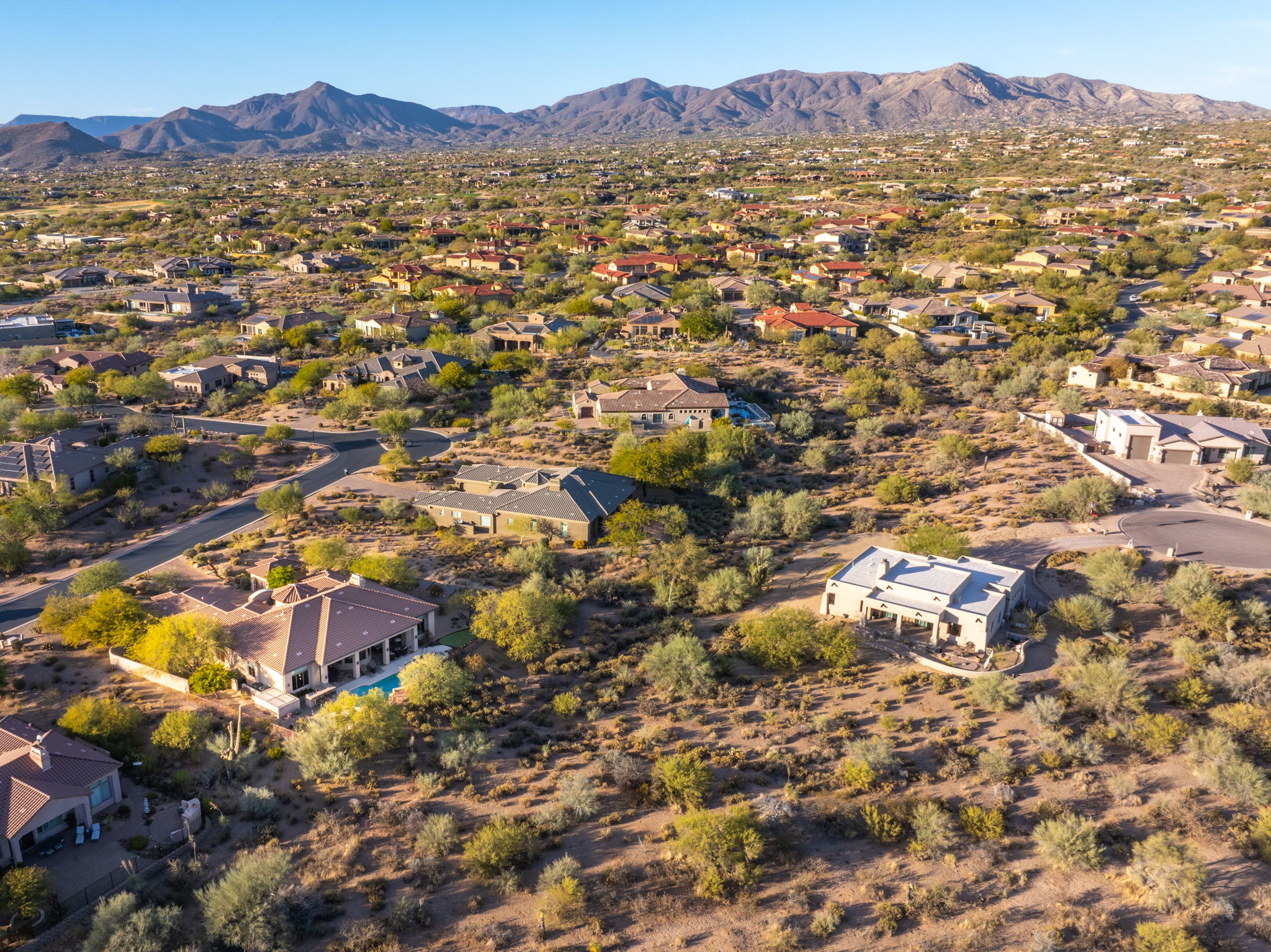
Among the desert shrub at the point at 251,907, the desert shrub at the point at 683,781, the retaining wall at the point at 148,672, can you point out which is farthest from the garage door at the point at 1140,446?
the retaining wall at the point at 148,672

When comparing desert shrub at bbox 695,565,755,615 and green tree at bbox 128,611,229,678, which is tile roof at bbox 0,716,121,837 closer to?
green tree at bbox 128,611,229,678

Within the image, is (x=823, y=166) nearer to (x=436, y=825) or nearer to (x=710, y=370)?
(x=710, y=370)

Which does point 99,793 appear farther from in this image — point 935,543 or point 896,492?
point 896,492

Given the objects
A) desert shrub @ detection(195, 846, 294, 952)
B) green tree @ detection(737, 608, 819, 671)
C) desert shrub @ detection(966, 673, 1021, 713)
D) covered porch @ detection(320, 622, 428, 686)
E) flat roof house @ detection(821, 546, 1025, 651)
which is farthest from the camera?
flat roof house @ detection(821, 546, 1025, 651)

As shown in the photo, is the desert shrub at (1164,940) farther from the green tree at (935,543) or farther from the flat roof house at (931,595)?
the green tree at (935,543)

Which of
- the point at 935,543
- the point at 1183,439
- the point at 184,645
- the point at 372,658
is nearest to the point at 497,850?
the point at 372,658

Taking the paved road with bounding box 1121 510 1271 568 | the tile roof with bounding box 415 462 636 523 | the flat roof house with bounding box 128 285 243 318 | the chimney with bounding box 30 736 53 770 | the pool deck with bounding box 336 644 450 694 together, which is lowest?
the pool deck with bounding box 336 644 450 694

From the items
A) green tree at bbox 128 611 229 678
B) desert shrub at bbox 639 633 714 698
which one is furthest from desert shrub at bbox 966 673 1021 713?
green tree at bbox 128 611 229 678
